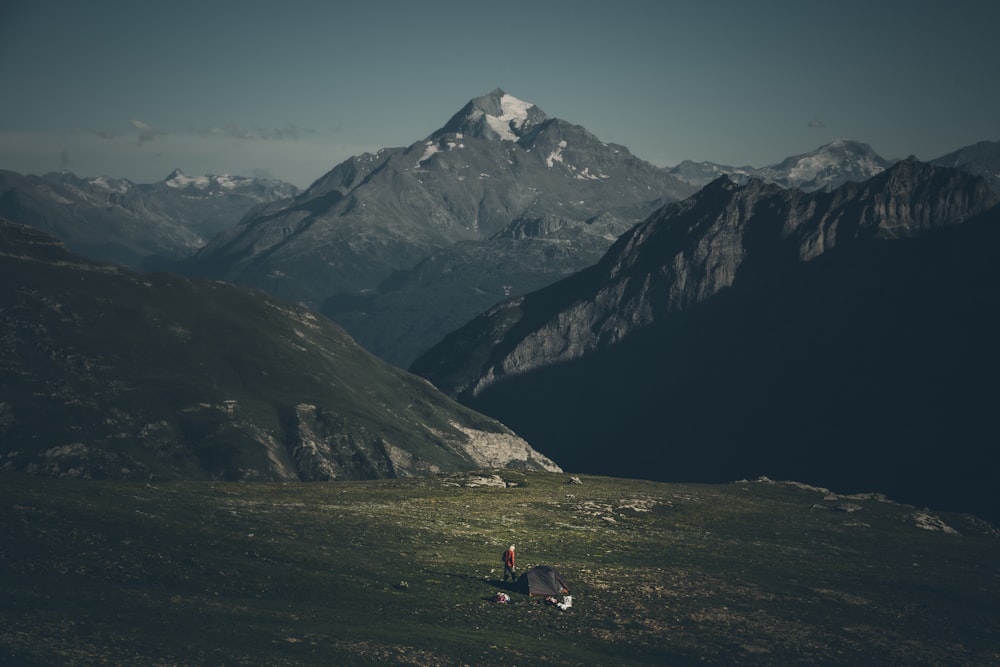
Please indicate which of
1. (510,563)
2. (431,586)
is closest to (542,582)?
(510,563)

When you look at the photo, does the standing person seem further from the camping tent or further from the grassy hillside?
the grassy hillside

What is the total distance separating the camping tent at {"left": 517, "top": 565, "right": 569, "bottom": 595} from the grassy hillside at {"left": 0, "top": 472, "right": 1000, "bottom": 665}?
5.35 ft

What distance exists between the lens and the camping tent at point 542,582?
7975 cm

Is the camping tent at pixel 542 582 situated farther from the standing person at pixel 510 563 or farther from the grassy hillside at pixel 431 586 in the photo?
the grassy hillside at pixel 431 586

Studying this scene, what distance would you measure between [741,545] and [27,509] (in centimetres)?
8057

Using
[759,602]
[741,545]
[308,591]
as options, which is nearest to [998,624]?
[759,602]

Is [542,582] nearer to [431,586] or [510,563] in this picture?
[510,563]

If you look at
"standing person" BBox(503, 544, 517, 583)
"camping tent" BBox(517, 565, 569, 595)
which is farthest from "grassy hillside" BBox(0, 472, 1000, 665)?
"standing person" BBox(503, 544, 517, 583)

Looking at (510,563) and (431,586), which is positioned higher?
(510,563)

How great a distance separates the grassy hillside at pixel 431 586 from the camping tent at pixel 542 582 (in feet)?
5.35

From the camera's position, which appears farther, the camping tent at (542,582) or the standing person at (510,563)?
the standing person at (510,563)

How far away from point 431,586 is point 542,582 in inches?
375

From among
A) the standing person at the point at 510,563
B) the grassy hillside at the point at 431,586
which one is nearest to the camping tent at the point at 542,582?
the standing person at the point at 510,563

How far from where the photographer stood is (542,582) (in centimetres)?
8025
